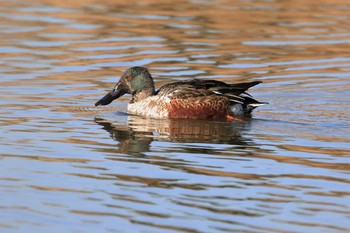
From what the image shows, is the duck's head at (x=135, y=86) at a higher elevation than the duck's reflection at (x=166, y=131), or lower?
higher

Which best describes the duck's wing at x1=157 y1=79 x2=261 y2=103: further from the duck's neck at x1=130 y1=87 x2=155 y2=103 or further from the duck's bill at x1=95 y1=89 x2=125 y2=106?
the duck's bill at x1=95 y1=89 x2=125 y2=106

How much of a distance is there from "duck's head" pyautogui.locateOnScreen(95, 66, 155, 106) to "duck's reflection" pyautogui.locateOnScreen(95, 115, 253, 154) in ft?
1.30

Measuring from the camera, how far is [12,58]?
16203 mm

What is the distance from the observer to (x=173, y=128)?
37.1 feet

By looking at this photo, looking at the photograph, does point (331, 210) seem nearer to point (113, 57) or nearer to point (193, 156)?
point (193, 156)

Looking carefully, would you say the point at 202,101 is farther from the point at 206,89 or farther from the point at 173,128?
the point at 173,128

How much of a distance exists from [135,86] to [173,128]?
5.10 feet

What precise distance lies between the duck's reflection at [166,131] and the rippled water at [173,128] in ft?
0.08

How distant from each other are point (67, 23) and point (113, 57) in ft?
12.0

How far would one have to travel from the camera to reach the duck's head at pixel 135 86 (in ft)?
41.5

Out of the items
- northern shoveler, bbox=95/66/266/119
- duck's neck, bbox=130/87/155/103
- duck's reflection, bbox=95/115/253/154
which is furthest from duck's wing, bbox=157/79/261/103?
duck's neck, bbox=130/87/155/103

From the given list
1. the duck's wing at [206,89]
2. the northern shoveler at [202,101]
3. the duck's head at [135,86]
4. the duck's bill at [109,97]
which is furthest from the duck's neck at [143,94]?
the duck's wing at [206,89]

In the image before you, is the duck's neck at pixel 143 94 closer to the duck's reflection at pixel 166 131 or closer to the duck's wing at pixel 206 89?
the duck's reflection at pixel 166 131

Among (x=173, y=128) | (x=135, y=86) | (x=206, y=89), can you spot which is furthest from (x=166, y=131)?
(x=135, y=86)
